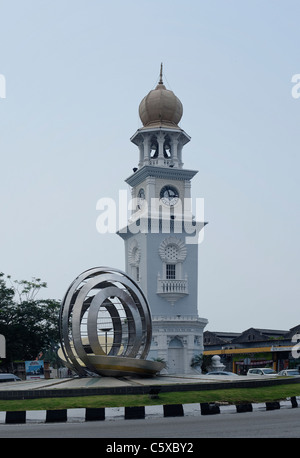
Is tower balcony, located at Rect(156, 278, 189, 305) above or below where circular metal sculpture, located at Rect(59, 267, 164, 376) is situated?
above

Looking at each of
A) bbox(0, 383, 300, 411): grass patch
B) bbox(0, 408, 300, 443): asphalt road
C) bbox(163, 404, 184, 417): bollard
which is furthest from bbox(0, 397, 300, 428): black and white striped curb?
bbox(0, 383, 300, 411): grass patch

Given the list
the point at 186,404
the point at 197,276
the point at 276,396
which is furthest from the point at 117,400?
the point at 197,276

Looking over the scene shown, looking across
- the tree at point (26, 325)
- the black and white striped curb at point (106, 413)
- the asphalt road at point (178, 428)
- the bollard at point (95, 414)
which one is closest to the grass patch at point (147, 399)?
the black and white striped curb at point (106, 413)

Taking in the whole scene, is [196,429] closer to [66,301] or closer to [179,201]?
[66,301]

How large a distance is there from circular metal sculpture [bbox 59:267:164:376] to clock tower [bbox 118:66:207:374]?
119 ft

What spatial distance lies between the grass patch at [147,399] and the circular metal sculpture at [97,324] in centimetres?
405

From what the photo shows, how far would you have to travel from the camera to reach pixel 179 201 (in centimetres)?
7169

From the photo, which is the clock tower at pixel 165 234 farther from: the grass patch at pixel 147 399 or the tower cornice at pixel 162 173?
the grass patch at pixel 147 399

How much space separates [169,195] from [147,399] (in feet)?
166

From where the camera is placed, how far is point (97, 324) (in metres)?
27.4

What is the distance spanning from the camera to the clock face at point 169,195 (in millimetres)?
71125

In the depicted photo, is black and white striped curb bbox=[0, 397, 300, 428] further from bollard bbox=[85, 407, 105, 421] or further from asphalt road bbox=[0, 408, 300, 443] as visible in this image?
asphalt road bbox=[0, 408, 300, 443]

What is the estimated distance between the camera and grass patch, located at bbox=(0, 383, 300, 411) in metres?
21.3

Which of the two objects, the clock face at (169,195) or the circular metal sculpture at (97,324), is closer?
the circular metal sculpture at (97,324)
